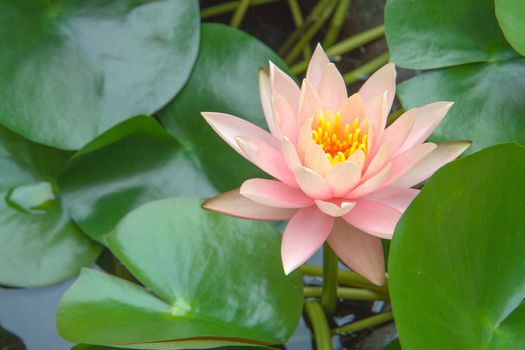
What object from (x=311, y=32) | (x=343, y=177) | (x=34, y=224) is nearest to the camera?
(x=343, y=177)

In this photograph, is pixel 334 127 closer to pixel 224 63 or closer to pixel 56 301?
pixel 224 63

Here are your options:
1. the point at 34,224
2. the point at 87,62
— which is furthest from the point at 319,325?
the point at 87,62

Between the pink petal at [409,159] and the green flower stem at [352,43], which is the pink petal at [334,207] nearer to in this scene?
the pink petal at [409,159]

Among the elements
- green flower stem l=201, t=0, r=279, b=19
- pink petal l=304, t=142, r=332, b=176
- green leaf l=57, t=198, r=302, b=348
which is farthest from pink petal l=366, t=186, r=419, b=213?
green flower stem l=201, t=0, r=279, b=19

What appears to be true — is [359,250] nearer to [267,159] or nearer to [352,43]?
[267,159]

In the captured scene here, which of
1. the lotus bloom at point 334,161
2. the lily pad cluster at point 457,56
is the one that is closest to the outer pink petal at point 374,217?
the lotus bloom at point 334,161

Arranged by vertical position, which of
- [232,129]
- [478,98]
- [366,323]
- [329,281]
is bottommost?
[366,323]
